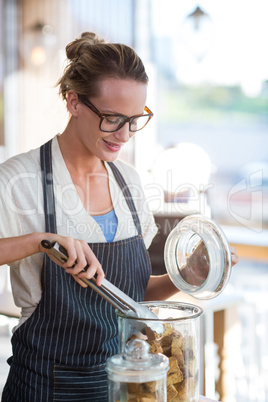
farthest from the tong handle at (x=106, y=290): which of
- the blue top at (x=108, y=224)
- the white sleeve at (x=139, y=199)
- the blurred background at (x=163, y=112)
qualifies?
the blurred background at (x=163, y=112)

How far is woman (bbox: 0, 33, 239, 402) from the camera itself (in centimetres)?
113

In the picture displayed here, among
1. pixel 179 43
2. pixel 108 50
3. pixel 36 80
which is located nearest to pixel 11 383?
pixel 108 50

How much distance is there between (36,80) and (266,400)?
4191 millimetres

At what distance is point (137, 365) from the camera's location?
2.67 feet

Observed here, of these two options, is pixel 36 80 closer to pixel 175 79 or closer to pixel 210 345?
pixel 210 345

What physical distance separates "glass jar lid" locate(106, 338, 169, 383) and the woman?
0.29 metres

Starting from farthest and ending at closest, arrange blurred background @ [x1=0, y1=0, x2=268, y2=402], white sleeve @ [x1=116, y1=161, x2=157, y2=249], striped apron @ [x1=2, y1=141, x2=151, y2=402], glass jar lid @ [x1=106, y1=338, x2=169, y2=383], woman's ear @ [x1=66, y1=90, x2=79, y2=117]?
blurred background @ [x1=0, y1=0, x2=268, y2=402], white sleeve @ [x1=116, y1=161, x2=157, y2=249], woman's ear @ [x1=66, y1=90, x2=79, y2=117], striped apron @ [x1=2, y1=141, x2=151, y2=402], glass jar lid @ [x1=106, y1=338, x2=169, y2=383]

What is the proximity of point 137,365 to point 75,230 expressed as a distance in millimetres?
450

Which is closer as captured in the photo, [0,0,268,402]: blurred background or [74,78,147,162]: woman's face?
[74,78,147,162]: woman's face

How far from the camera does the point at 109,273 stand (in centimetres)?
123

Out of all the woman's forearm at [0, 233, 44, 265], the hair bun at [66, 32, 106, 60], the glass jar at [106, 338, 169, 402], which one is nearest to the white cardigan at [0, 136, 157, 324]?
the woman's forearm at [0, 233, 44, 265]

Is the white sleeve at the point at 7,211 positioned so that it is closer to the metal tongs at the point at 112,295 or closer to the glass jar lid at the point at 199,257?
the metal tongs at the point at 112,295

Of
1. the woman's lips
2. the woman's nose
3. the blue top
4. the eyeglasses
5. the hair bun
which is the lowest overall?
the blue top

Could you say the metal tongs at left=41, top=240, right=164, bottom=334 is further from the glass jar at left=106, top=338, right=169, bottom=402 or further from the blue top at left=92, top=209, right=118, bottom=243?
the blue top at left=92, top=209, right=118, bottom=243
